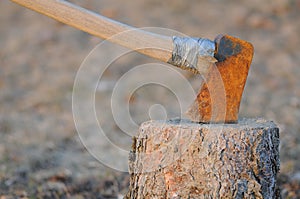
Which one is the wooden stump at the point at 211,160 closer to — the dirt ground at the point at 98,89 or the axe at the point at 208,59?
the axe at the point at 208,59

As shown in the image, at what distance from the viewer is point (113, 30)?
263 centimetres

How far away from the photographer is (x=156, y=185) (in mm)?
2459

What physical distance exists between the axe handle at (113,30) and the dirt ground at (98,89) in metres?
1.37

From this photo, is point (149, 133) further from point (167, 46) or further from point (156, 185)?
point (167, 46)

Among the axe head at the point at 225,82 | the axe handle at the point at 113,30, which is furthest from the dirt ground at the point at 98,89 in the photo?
the axe handle at the point at 113,30

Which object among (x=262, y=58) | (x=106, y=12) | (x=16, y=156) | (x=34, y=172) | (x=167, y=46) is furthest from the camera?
(x=106, y=12)

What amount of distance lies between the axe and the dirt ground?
4.03 ft

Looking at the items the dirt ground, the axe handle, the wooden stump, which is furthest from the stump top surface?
the dirt ground

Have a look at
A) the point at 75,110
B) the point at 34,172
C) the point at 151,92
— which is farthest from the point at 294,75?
the point at 34,172

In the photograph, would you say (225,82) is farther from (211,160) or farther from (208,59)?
(211,160)

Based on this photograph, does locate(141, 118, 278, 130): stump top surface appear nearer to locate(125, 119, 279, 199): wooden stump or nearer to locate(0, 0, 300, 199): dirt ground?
locate(125, 119, 279, 199): wooden stump

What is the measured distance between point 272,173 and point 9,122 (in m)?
3.93

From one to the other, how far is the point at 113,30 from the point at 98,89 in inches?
153

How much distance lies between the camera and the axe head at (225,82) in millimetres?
2570
